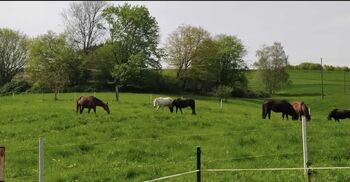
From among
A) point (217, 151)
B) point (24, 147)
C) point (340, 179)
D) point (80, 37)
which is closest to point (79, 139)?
point (24, 147)

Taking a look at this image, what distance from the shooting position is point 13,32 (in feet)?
282

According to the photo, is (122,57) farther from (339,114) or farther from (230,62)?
(339,114)

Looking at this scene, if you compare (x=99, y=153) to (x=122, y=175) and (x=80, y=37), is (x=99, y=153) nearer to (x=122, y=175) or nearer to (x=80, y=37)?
(x=122, y=175)

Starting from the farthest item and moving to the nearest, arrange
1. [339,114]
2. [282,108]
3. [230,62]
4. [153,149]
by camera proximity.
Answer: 1. [230,62]
2. [339,114]
3. [282,108]
4. [153,149]

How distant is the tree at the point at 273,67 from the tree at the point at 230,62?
11.4 ft

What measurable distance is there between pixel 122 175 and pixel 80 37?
6939cm

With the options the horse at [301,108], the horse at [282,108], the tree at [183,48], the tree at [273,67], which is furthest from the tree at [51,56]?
the horse at [301,108]

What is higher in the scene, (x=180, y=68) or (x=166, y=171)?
(x=180, y=68)

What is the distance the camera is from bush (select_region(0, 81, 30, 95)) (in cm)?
7150

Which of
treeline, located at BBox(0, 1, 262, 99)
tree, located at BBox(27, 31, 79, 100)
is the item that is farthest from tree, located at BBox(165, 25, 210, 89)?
tree, located at BBox(27, 31, 79, 100)

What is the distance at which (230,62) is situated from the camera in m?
87.6

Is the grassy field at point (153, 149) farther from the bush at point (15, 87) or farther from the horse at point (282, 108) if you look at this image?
the bush at point (15, 87)

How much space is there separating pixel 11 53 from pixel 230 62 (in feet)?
127

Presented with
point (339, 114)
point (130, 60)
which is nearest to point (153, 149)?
point (339, 114)
